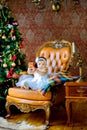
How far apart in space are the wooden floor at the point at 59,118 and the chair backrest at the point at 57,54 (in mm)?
735

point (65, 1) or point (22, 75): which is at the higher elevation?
point (65, 1)

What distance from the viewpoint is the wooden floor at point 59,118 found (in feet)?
12.7

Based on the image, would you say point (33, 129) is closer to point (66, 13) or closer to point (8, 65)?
point (8, 65)

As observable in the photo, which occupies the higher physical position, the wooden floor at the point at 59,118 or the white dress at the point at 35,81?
the white dress at the point at 35,81

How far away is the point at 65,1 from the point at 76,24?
0.53 meters

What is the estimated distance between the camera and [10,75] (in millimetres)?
4488

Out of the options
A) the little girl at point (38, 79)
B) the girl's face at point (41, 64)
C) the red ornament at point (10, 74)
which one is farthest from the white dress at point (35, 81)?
the red ornament at point (10, 74)

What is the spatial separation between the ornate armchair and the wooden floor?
0.16m

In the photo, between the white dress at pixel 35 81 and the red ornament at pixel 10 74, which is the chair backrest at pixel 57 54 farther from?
the red ornament at pixel 10 74

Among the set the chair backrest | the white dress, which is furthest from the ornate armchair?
the white dress

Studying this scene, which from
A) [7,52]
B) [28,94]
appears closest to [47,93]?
[28,94]

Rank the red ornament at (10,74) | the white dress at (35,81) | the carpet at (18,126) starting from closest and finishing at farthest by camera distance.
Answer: the carpet at (18,126) < the white dress at (35,81) < the red ornament at (10,74)

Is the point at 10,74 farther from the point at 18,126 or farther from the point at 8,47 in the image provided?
the point at 18,126

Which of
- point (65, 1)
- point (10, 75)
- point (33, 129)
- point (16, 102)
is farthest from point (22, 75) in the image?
point (65, 1)
